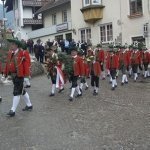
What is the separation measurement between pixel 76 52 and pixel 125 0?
17.2 m

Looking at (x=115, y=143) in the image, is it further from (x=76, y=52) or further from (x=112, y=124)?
(x=76, y=52)

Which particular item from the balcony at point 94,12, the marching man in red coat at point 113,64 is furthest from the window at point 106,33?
the marching man in red coat at point 113,64

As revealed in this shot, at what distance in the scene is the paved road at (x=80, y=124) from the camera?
338 inches

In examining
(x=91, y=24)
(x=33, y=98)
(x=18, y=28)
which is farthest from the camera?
(x=18, y=28)

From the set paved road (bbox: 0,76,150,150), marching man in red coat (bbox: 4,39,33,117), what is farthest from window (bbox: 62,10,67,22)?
marching man in red coat (bbox: 4,39,33,117)

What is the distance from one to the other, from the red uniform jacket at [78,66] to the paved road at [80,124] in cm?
84

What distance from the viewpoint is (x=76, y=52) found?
48.2 ft

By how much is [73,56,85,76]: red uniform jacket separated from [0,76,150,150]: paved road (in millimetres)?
840

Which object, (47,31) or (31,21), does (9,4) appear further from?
(47,31)

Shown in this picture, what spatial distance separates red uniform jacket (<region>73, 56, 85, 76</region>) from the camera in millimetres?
14309

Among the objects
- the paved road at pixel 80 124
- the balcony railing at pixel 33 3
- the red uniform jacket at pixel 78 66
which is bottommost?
the paved road at pixel 80 124

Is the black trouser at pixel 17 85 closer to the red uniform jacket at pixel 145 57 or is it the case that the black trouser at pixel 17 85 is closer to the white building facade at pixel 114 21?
the red uniform jacket at pixel 145 57

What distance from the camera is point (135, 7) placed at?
30297 millimetres

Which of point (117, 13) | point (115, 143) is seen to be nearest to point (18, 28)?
point (117, 13)
